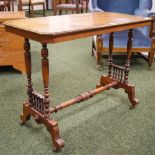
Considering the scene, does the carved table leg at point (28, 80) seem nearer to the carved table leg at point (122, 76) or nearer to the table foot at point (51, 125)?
the table foot at point (51, 125)

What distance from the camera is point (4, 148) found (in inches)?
64.4

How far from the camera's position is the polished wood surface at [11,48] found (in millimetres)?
2621

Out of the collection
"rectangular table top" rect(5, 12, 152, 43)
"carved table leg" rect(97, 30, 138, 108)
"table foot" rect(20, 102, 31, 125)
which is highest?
"rectangular table top" rect(5, 12, 152, 43)

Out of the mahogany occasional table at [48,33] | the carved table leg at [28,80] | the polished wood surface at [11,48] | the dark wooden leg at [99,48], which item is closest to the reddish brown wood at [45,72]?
the mahogany occasional table at [48,33]

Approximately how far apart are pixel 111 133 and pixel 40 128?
0.52m

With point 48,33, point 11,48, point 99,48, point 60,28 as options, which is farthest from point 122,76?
point 11,48

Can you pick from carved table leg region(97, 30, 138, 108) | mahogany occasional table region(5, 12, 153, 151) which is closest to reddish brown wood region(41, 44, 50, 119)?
mahogany occasional table region(5, 12, 153, 151)

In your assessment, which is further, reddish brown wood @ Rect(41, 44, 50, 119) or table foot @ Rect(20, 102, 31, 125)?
table foot @ Rect(20, 102, 31, 125)

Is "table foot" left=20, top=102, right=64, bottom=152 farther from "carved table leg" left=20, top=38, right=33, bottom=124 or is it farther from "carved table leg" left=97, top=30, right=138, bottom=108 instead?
"carved table leg" left=97, top=30, right=138, bottom=108

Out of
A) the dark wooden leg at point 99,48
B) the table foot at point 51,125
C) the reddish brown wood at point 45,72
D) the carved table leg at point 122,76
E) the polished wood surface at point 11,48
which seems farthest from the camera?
the dark wooden leg at point 99,48

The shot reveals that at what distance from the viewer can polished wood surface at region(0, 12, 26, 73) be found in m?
2.62

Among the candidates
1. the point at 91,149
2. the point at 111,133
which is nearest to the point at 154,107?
the point at 111,133

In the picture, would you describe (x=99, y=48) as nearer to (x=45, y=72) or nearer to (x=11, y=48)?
(x=11, y=48)

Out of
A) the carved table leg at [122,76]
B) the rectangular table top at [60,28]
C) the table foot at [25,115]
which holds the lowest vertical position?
the table foot at [25,115]
